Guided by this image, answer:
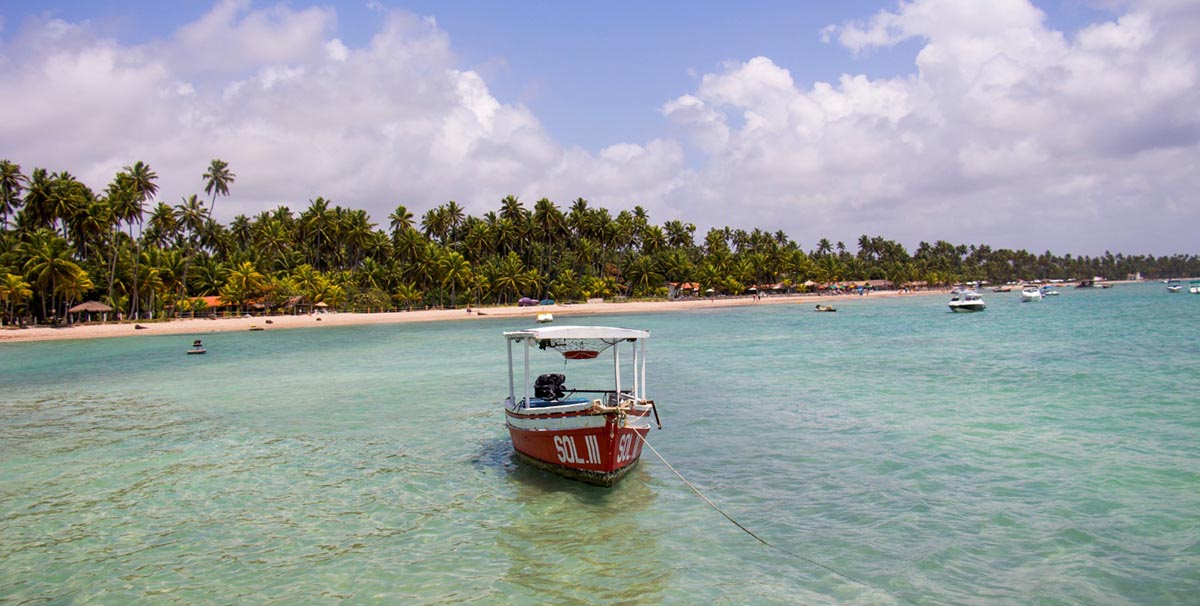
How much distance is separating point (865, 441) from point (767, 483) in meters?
4.33

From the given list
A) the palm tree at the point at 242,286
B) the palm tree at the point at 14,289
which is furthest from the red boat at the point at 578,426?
the palm tree at the point at 242,286

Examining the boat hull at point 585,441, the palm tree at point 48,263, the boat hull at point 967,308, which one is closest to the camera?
the boat hull at point 585,441

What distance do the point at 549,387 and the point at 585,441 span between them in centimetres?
265

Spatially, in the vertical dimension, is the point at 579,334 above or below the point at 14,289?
below

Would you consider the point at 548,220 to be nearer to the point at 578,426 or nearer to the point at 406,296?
the point at 406,296

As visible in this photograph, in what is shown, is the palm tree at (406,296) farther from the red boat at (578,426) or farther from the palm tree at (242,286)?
the red boat at (578,426)

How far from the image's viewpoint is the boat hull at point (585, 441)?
41.0 feet

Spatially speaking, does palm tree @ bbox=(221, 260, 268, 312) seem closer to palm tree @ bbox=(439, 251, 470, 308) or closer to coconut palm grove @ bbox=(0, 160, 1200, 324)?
coconut palm grove @ bbox=(0, 160, 1200, 324)

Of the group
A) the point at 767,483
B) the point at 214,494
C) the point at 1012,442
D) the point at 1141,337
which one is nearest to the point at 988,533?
the point at 767,483

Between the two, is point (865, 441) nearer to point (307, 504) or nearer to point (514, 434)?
point (514, 434)

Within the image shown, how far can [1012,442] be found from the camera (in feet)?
52.0

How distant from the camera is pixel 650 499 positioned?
12.7m

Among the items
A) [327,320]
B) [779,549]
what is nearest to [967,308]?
[327,320]

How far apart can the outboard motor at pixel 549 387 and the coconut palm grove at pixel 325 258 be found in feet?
224
